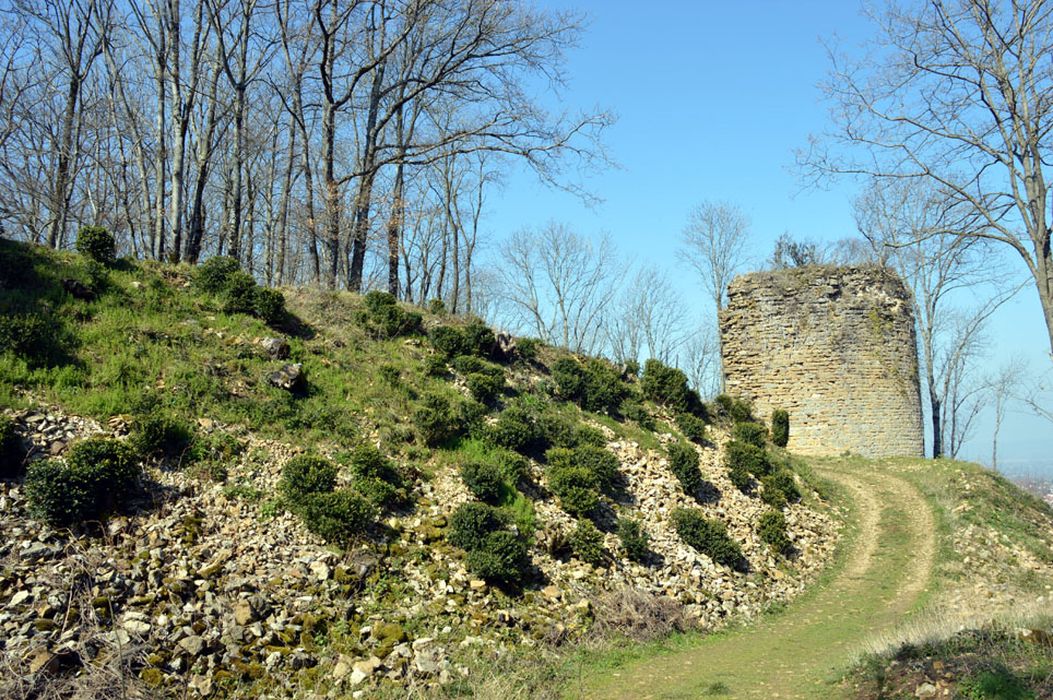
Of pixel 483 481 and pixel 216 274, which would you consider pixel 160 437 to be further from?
pixel 216 274

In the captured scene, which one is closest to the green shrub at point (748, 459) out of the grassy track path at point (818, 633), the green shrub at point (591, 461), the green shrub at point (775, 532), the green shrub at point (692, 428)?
the green shrub at point (692, 428)

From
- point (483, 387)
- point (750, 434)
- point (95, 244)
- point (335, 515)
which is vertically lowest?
point (335, 515)

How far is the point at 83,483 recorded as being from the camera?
8.06 metres

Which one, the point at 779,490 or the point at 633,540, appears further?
the point at 779,490

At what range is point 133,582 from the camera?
7453mm

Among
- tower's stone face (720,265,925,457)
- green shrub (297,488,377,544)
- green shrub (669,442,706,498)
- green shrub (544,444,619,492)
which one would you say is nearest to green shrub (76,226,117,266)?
green shrub (297,488,377,544)

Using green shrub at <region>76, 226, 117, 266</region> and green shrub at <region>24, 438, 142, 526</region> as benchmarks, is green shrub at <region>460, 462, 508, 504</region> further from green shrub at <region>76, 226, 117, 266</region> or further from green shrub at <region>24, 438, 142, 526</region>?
green shrub at <region>76, 226, 117, 266</region>

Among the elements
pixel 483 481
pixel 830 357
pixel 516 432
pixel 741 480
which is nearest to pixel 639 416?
pixel 741 480

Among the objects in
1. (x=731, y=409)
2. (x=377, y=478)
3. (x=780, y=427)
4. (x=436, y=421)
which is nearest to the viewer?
(x=377, y=478)

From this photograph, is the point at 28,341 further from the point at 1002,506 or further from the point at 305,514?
the point at 1002,506

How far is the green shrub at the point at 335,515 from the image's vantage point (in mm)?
9039

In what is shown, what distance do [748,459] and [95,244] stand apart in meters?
14.8

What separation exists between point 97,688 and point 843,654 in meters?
8.24

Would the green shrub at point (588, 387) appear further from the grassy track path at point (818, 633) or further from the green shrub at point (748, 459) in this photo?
the grassy track path at point (818, 633)
